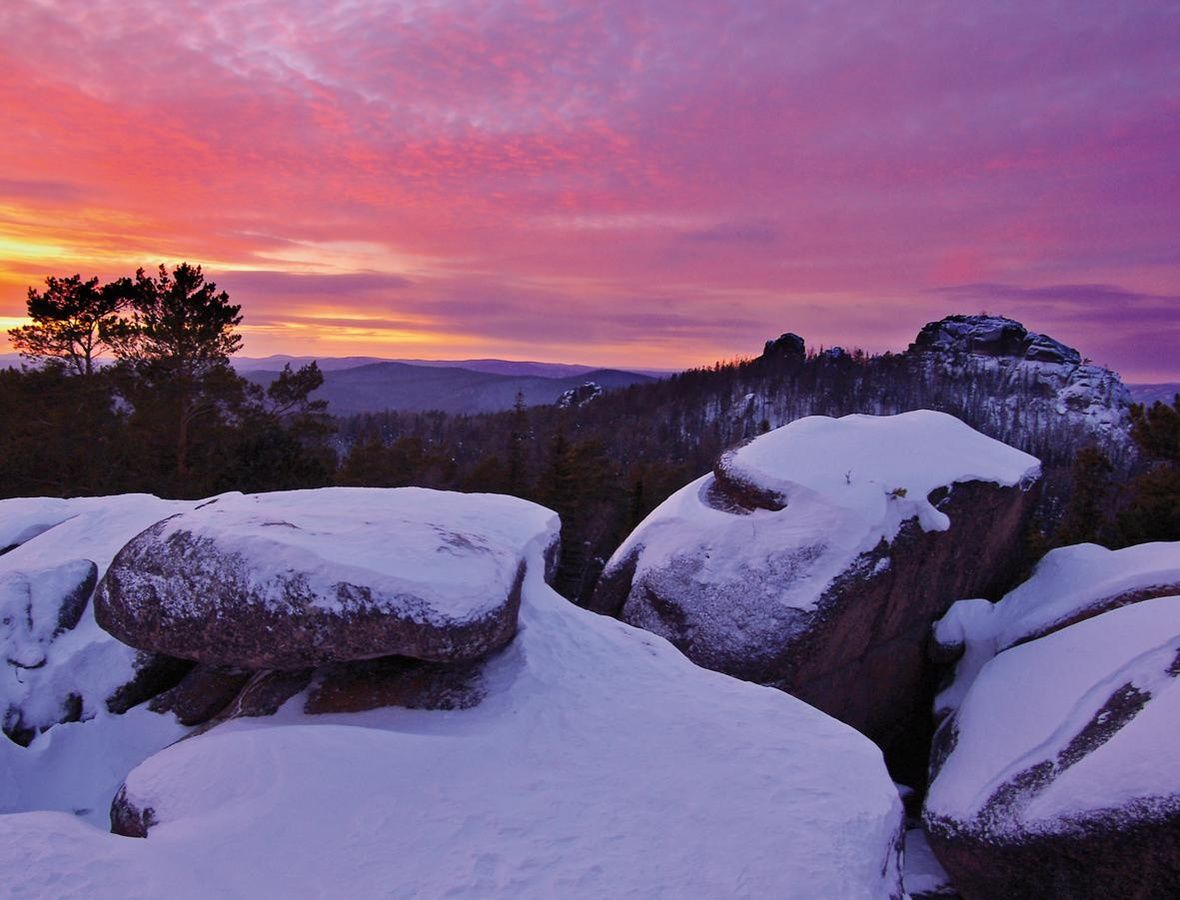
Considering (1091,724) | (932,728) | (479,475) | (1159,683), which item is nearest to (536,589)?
(1091,724)

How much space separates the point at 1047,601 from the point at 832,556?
419 centimetres

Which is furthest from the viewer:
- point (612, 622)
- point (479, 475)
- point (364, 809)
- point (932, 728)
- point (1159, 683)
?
point (479, 475)

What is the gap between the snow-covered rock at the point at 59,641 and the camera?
7.54 meters

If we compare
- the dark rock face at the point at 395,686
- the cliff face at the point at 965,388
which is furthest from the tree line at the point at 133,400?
the cliff face at the point at 965,388

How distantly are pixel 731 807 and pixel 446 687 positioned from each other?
296 cm

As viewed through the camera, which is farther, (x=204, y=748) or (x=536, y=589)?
(x=536, y=589)

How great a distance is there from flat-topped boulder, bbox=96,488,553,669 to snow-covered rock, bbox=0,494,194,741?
44.9 inches

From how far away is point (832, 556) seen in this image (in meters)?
10.5

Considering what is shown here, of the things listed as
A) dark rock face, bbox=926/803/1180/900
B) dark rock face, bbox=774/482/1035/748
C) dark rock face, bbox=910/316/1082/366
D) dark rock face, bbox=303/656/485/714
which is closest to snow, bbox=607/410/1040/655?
dark rock face, bbox=774/482/1035/748

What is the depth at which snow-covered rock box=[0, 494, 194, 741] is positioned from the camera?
7543 millimetres

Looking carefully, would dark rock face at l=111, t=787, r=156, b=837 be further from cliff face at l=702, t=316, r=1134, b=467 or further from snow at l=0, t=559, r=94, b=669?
cliff face at l=702, t=316, r=1134, b=467

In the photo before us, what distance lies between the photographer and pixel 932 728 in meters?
11.9

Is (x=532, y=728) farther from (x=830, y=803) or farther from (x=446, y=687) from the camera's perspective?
(x=830, y=803)

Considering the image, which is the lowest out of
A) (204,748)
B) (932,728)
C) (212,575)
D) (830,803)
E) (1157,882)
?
(932,728)
